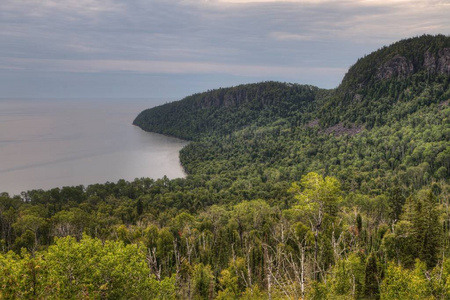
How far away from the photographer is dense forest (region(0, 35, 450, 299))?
22422 millimetres

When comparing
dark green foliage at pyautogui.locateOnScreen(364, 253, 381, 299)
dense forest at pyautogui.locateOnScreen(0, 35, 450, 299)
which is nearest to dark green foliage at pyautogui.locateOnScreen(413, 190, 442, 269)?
dense forest at pyautogui.locateOnScreen(0, 35, 450, 299)

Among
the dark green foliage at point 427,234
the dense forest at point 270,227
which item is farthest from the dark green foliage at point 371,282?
the dark green foliage at point 427,234

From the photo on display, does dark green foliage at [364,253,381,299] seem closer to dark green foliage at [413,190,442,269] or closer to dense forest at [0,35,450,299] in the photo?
dense forest at [0,35,450,299]

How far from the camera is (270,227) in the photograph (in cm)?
6400

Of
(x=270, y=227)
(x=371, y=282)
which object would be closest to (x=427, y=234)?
(x=371, y=282)

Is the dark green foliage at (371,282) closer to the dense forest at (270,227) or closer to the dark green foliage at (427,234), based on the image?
the dense forest at (270,227)

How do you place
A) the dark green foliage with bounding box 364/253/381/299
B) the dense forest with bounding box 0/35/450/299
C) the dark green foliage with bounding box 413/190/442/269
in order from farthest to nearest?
the dark green foliage with bounding box 413/190/442/269, the dark green foliage with bounding box 364/253/381/299, the dense forest with bounding box 0/35/450/299

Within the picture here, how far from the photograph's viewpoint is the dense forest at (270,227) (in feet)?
73.6

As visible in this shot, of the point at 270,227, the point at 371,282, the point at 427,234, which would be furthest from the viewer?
the point at 270,227

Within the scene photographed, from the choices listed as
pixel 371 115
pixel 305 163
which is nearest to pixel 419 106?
pixel 371 115

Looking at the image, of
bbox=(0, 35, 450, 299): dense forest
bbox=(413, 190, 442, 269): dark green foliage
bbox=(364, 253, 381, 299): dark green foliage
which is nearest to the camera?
bbox=(0, 35, 450, 299): dense forest

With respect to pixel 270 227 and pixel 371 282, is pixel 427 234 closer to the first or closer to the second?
pixel 371 282

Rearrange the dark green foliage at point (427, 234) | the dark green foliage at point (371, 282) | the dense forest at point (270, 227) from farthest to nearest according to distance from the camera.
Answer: the dark green foliage at point (427, 234)
the dark green foliage at point (371, 282)
the dense forest at point (270, 227)

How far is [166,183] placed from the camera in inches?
5468
